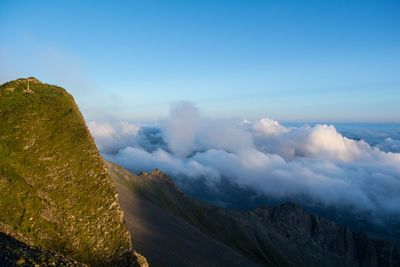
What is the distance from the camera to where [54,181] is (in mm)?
17625

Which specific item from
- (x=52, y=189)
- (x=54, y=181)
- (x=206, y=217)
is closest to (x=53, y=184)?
(x=54, y=181)

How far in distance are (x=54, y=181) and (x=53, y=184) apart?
0.25 meters

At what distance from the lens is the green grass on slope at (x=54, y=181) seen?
16.0m

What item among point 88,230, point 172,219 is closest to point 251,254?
point 172,219

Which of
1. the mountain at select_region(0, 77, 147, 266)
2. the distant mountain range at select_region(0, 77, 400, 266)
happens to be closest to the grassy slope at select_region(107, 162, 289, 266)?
the distant mountain range at select_region(0, 77, 400, 266)

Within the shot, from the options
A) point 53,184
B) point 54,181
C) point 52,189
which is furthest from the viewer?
point 54,181

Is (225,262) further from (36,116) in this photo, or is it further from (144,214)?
(36,116)

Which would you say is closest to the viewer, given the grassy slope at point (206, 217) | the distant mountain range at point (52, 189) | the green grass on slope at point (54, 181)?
the distant mountain range at point (52, 189)

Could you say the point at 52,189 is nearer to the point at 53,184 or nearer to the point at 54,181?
the point at 53,184

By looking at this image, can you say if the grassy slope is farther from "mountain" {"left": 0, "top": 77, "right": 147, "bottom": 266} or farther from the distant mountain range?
"mountain" {"left": 0, "top": 77, "right": 147, "bottom": 266}

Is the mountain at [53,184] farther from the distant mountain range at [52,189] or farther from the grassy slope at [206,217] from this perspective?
the grassy slope at [206,217]

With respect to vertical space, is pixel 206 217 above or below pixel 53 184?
below

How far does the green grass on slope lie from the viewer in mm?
15969

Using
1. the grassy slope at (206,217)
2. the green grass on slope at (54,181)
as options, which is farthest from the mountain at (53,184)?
the grassy slope at (206,217)
